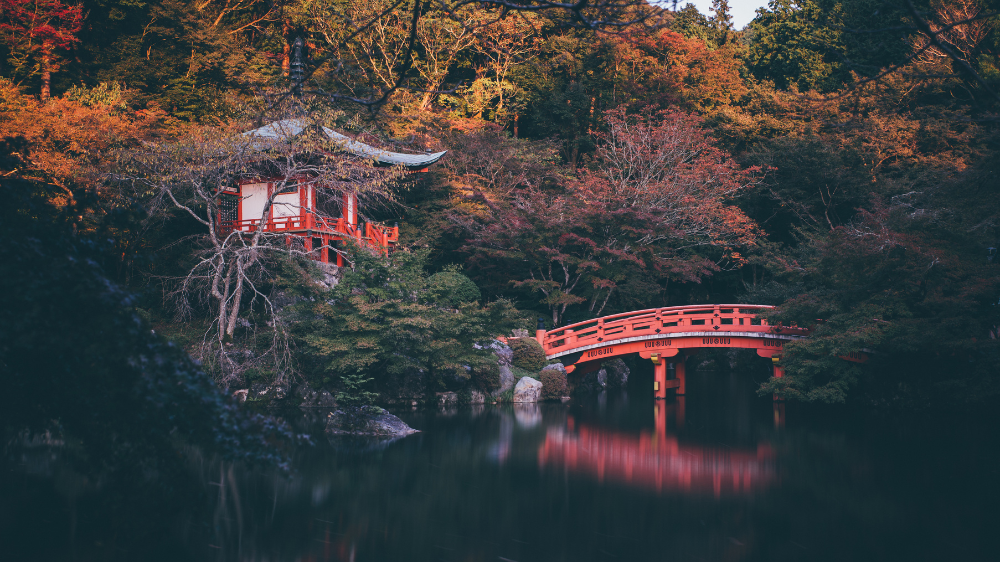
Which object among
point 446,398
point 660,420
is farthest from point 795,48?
point 446,398

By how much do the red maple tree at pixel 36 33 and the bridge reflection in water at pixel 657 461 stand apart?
14.0m

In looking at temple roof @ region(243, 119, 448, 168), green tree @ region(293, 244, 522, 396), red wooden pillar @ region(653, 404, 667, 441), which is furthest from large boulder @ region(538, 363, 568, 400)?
temple roof @ region(243, 119, 448, 168)

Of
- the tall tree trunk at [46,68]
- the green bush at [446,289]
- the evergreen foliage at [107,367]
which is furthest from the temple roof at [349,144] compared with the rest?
the evergreen foliage at [107,367]

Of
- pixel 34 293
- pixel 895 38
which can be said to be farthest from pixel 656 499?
pixel 895 38

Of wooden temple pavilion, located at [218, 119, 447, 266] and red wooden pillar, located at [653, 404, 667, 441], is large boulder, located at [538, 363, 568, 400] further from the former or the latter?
wooden temple pavilion, located at [218, 119, 447, 266]

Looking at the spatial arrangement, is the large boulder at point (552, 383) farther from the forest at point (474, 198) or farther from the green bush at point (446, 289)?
the green bush at point (446, 289)

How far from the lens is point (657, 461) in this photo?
8734mm

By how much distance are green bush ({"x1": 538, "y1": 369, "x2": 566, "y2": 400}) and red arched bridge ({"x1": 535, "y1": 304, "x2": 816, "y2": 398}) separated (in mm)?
381

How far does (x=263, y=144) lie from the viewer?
41.0 ft

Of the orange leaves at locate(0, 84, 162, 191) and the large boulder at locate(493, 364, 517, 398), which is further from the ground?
the orange leaves at locate(0, 84, 162, 191)

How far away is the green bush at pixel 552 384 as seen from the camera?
13859 mm

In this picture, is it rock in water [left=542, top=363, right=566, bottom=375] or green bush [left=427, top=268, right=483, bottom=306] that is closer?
green bush [left=427, top=268, right=483, bottom=306]

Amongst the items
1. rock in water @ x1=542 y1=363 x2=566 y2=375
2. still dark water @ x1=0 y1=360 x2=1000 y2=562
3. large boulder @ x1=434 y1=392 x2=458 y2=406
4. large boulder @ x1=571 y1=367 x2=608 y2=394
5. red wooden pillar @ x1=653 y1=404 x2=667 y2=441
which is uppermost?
rock in water @ x1=542 y1=363 x2=566 y2=375

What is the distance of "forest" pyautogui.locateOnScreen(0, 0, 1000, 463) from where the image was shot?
3.93 metres
